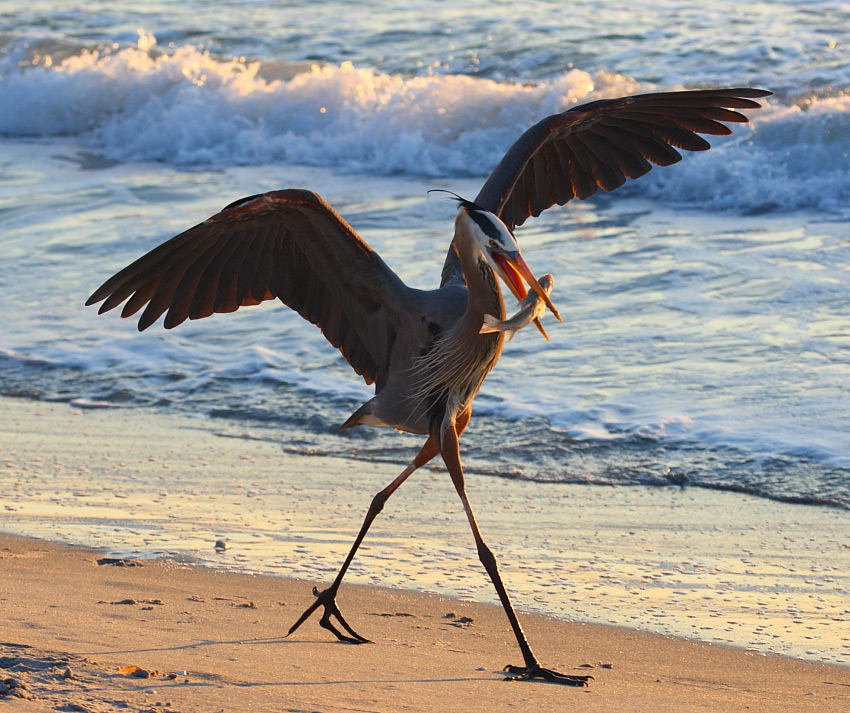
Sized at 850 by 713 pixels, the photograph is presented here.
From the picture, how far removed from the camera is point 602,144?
6.04 m

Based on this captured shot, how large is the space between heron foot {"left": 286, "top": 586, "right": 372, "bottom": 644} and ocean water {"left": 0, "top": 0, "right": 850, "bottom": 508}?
209 cm

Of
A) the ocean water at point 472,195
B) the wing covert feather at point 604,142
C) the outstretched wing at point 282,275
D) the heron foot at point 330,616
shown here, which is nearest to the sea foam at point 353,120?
the ocean water at point 472,195

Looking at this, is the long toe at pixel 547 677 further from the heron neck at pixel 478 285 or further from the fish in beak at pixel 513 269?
the heron neck at pixel 478 285

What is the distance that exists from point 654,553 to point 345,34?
1639 cm

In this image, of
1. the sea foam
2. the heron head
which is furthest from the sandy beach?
the sea foam

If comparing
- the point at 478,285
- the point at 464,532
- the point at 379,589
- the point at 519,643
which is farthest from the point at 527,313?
the point at 464,532

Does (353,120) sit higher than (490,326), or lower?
higher

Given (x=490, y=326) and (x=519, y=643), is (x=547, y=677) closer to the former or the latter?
(x=519, y=643)

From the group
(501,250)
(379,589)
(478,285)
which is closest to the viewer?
(501,250)

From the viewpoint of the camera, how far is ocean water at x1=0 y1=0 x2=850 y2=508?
23.4ft

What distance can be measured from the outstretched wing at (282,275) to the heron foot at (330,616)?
3.56 feet

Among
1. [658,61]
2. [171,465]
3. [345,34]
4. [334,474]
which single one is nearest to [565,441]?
[334,474]

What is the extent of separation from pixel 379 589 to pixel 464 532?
2.65 feet

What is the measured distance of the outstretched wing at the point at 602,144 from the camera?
5.54 metres
